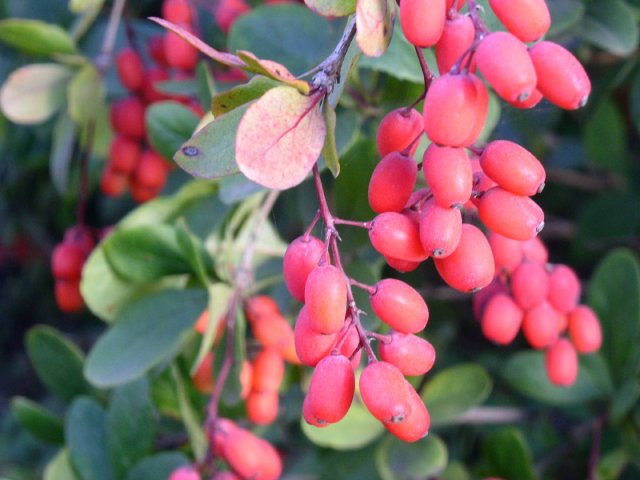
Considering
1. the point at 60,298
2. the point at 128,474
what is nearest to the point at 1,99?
the point at 60,298

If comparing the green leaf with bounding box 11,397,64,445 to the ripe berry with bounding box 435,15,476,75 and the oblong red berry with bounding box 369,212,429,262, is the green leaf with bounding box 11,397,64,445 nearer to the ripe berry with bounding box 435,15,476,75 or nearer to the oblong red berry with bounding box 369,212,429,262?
the oblong red berry with bounding box 369,212,429,262

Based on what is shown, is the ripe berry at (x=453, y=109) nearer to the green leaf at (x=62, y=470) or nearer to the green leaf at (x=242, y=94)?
the green leaf at (x=242, y=94)

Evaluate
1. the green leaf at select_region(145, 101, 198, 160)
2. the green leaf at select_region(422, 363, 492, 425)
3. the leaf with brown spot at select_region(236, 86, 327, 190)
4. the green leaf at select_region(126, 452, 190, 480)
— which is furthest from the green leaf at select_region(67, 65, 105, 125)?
the leaf with brown spot at select_region(236, 86, 327, 190)

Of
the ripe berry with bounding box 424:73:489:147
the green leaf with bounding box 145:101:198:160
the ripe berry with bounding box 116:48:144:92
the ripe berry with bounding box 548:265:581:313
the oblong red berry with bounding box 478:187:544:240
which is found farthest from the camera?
the ripe berry with bounding box 116:48:144:92

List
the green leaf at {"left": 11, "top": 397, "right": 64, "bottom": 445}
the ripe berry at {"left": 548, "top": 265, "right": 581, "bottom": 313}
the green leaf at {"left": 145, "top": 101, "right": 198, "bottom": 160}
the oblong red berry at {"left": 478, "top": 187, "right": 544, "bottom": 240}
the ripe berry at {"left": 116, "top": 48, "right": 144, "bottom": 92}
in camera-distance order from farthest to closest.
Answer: the ripe berry at {"left": 116, "top": 48, "right": 144, "bottom": 92} < the green leaf at {"left": 11, "top": 397, "right": 64, "bottom": 445} < the green leaf at {"left": 145, "top": 101, "right": 198, "bottom": 160} < the ripe berry at {"left": 548, "top": 265, "right": 581, "bottom": 313} < the oblong red berry at {"left": 478, "top": 187, "right": 544, "bottom": 240}

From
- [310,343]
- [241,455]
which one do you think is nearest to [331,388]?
[310,343]

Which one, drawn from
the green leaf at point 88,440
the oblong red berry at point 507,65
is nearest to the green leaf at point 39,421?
the green leaf at point 88,440

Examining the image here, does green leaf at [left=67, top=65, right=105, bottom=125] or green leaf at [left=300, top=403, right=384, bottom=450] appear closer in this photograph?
green leaf at [left=300, top=403, right=384, bottom=450]
